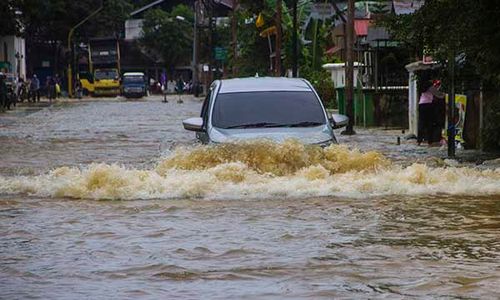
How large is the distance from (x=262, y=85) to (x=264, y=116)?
3.22 feet

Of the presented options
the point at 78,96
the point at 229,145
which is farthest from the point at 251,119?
the point at 78,96

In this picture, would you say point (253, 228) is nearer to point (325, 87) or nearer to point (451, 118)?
point (451, 118)

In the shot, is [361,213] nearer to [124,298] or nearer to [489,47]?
[124,298]

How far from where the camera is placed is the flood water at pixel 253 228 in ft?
26.7

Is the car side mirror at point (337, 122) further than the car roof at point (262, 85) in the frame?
No

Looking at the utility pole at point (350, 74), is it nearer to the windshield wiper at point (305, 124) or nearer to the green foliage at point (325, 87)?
the green foliage at point (325, 87)

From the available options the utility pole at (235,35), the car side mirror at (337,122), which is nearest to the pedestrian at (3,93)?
the utility pole at (235,35)

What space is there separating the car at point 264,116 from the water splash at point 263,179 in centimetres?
24

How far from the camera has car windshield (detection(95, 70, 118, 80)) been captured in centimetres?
8025

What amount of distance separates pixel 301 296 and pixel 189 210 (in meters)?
4.78

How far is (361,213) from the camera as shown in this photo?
39.0 ft

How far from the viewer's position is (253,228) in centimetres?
1097

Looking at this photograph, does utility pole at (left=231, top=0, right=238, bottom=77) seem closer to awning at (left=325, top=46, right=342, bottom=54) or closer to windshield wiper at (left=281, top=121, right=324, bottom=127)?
awning at (left=325, top=46, right=342, bottom=54)

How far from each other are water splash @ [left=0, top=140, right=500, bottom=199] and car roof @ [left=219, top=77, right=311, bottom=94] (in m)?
1.36
